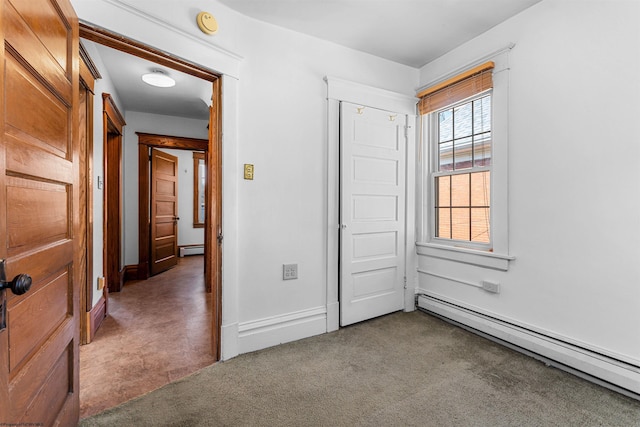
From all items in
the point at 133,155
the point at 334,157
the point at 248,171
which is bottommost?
the point at 248,171

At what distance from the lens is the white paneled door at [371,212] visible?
2742 mm

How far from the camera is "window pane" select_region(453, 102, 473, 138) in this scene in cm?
281

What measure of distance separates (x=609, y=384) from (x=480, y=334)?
83 cm

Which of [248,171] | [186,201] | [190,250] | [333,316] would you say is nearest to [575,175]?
[333,316]

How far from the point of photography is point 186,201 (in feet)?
23.0

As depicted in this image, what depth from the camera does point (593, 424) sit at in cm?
153

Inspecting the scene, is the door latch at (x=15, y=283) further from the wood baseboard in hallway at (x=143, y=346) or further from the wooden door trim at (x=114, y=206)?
the wooden door trim at (x=114, y=206)

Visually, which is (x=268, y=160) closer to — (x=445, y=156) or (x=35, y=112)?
(x=35, y=112)

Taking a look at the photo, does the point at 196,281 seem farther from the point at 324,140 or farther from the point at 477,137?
the point at 477,137

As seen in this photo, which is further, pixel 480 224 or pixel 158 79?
pixel 158 79

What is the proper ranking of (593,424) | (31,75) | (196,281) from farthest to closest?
(196,281), (593,424), (31,75)

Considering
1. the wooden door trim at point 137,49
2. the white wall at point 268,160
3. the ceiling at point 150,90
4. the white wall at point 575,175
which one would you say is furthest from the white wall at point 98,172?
the white wall at point 575,175

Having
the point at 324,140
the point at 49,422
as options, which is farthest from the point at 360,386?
the point at 324,140

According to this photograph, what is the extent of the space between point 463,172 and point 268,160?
1820 millimetres
